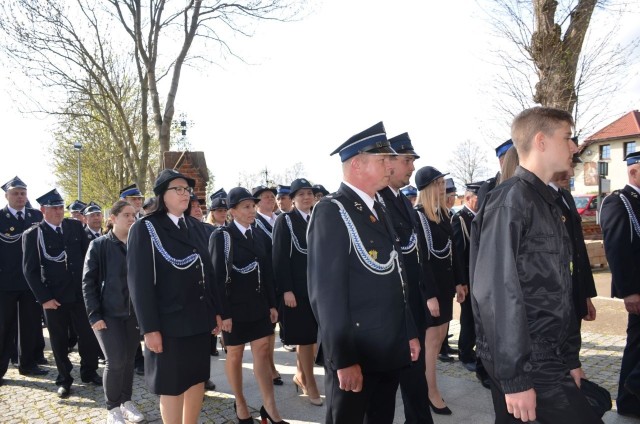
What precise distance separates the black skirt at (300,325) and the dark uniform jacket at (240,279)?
1.09 feet

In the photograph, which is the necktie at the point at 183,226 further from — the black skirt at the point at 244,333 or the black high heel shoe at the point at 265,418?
the black high heel shoe at the point at 265,418

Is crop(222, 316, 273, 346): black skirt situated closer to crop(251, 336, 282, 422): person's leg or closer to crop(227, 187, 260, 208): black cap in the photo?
crop(251, 336, 282, 422): person's leg

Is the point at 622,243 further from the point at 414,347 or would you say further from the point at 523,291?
the point at 523,291

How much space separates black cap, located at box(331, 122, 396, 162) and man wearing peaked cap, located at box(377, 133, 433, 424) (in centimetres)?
63

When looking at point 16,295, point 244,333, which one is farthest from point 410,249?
point 16,295

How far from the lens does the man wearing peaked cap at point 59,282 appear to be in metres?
6.09

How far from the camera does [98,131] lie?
26531 mm

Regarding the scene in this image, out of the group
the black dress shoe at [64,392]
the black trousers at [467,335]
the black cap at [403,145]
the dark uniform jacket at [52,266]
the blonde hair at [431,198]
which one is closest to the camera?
the black cap at [403,145]

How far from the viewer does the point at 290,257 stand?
539 centimetres

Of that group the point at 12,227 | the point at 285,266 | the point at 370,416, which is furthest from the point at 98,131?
the point at 370,416

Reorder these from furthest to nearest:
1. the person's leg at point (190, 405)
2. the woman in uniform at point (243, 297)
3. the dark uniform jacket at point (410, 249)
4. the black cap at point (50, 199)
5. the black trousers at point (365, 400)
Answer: the black cap at point (50, 199)
the woman in uniform at point (243, 297)
the dark uniform jacket at point (410, 249)
the person's leg at point (190, 405)
the black trousers at point (365, 400)

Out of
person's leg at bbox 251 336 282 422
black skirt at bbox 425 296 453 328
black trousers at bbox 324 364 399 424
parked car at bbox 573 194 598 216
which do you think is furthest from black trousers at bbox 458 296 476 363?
parked car at bbox 573 194 598 216

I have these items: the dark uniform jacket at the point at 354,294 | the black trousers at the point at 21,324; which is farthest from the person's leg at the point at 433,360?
the black trousers at the point at 21,324

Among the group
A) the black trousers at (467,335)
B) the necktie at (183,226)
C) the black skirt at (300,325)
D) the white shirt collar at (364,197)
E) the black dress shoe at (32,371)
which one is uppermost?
the white shirt collar at (364,197)
